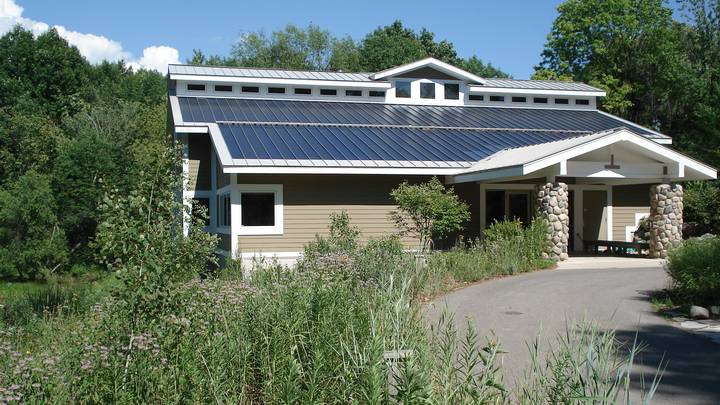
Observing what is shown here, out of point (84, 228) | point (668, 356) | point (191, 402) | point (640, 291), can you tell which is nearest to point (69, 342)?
point (191, 402)

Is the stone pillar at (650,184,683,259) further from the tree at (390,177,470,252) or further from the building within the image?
the tree at (390,177,470,252)

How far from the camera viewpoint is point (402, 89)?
29578mm

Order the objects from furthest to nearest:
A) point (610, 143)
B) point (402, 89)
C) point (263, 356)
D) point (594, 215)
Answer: point (402, 89) → point (594, 215) → point (610, 143) → point (263, 356)

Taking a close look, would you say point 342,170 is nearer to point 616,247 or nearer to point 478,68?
point 616,247

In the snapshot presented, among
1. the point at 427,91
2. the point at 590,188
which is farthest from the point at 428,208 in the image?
the point at 427,91

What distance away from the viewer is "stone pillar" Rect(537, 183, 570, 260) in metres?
19.0

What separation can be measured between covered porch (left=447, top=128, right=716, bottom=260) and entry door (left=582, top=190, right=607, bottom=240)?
33 millimetres

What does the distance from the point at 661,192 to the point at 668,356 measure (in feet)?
42.6

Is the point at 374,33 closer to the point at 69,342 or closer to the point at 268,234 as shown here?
the point at 268,234

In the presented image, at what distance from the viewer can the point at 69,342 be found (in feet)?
21.9

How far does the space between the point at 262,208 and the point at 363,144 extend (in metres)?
4.04

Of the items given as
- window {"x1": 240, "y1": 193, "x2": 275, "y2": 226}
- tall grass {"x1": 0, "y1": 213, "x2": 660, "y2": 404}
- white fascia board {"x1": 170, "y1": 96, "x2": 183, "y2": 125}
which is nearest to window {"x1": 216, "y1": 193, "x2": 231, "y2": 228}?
window {"x1": 240, "y1": 193, "x2": 275, "y2": 226}

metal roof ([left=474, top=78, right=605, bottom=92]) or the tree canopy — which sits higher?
the tree canopy

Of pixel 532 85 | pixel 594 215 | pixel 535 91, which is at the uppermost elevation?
pixel 532 85
